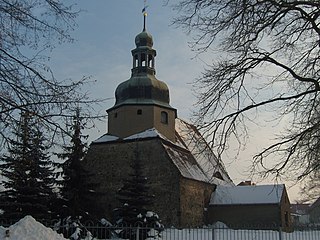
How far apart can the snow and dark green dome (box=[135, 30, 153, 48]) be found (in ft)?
80.2

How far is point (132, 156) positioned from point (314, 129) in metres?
20.9

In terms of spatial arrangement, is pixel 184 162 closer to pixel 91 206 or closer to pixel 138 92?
pixel 138 92

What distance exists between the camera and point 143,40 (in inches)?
1291

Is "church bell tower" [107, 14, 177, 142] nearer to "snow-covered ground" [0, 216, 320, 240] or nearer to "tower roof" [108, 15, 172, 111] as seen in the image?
"tower roof" [108, 15, 172, 111]

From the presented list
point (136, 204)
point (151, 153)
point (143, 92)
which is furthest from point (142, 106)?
point (136, 204)

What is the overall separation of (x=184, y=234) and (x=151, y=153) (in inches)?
381

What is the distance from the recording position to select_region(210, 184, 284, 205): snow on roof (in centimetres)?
3125

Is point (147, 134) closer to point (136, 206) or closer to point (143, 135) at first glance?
point (143, 135)

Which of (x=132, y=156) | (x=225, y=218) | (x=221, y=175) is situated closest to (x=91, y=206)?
(x=132, y=156)

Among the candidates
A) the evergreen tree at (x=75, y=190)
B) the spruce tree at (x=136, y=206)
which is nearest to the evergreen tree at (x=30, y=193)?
the evergreen tree at (x=75, y=190)

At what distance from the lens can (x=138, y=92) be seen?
30.4 m

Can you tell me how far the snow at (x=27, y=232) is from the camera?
334 inches

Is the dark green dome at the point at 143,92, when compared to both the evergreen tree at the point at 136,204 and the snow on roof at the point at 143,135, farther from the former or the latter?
the evergreen tree at the point at 136,204

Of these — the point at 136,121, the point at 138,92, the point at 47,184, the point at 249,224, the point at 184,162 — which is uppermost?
the point at 138,92
